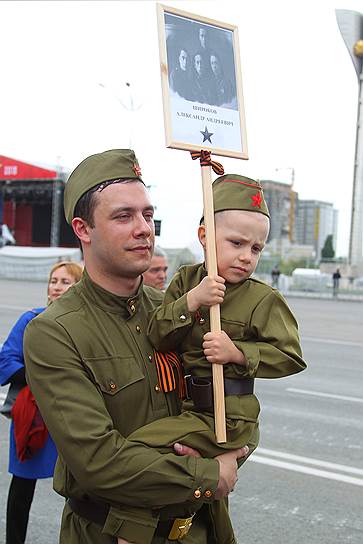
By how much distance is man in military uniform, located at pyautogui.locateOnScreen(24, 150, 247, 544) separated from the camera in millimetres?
1960

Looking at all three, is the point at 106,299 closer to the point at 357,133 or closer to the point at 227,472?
the point at 227,472

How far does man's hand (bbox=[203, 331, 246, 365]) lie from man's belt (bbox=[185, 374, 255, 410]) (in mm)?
99

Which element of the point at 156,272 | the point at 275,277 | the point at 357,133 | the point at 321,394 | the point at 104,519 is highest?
the point at 357,133

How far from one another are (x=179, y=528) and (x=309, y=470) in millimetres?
3804

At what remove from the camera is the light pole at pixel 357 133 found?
1725 inches

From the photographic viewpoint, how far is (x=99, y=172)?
7.16 ft

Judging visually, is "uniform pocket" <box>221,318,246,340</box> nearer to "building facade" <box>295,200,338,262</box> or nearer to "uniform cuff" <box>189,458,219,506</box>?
"uniform cuff" <box>189,458,219,506</box>

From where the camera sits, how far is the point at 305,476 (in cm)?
560

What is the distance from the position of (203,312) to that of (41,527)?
2851 mm

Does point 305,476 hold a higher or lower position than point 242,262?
lower

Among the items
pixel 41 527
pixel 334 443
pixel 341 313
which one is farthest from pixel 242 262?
pixel 341 313

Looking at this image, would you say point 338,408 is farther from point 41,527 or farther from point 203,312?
point 203,312

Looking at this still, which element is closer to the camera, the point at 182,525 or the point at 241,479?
the point at 182,525

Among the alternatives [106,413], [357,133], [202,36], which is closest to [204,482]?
[106,413]
